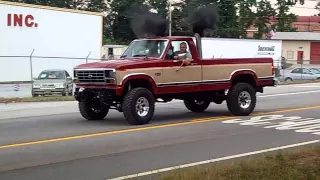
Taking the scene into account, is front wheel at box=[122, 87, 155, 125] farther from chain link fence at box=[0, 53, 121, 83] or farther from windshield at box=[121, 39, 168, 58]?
chain link fence at box=[0, 53, 121, 83]

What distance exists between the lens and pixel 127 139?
36.7ft

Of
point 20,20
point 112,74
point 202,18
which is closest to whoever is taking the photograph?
point 112,74

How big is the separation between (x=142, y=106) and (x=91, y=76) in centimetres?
142

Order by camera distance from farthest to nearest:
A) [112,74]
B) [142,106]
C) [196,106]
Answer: [196,106]
[142,106]
[112,74]

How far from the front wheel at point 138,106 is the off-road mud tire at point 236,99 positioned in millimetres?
2657

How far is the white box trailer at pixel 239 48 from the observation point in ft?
135

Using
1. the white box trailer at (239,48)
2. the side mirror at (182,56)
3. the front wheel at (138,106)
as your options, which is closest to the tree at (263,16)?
the white box trailer at (239,48)

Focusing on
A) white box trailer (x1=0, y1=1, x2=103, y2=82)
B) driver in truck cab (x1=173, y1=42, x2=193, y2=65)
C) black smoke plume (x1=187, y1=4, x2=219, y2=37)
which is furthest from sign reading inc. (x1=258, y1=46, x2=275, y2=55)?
driver in truck cab (x1=173, y1=42, x2=193, y2=65)

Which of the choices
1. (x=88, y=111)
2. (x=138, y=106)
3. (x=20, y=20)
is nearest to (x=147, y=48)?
(x=138, y=106)

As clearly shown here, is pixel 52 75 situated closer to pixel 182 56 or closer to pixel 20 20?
pixel 182 56

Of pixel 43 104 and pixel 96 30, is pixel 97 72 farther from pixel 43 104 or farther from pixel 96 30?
pixel 96 30

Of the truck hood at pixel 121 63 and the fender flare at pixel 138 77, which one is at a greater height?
the truck hood at pixel 121 63

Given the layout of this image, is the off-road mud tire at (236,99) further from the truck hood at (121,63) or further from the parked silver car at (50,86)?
the parked silver car at (50,86)

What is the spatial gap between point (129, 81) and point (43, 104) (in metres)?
6.81
